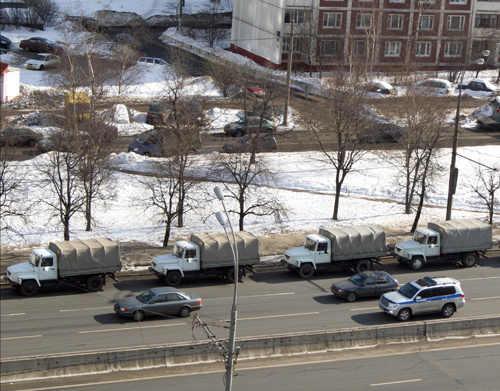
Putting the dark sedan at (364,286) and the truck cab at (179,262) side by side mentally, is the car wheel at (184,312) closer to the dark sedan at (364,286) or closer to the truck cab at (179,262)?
the truck cab at (179,262)

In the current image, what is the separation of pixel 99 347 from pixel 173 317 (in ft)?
12.2

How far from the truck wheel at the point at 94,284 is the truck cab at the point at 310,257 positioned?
28.2 ft

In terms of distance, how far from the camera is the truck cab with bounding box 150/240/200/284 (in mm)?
29766

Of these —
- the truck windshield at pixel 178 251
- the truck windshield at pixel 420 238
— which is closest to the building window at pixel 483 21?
the truck windshield at pixel 420 238

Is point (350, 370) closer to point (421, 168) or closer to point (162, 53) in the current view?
point (421, 168)

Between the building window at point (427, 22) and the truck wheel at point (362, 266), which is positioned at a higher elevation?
the building window at point (427, 22)

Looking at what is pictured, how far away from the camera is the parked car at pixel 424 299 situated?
26.4 metres

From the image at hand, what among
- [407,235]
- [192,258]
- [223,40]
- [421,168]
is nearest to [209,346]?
[192,258]

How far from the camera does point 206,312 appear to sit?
27.0 m

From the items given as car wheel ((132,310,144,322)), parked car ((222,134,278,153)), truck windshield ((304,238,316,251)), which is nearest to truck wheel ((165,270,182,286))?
car wheel ((132,310,144,322))

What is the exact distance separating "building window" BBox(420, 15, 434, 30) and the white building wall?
49.7ft

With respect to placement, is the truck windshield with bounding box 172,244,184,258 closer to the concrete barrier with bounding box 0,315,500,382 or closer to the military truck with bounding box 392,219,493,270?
the concrete barrier with bounding box 0,315,500,382

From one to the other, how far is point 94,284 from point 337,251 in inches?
437

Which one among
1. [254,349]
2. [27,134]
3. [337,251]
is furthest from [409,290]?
[27,134]
